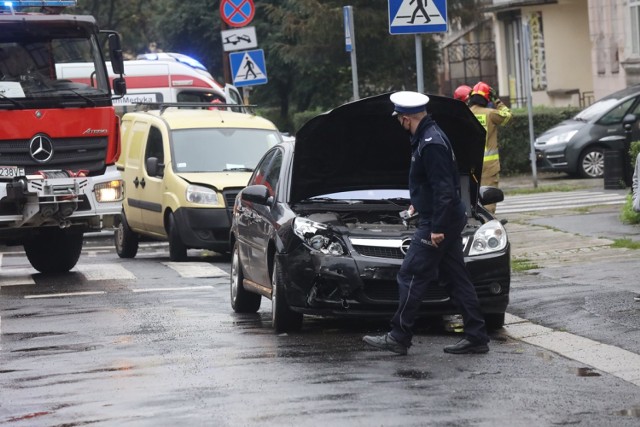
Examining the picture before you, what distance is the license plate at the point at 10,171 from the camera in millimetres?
15711

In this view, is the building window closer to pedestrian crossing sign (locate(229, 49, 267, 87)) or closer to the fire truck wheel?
pedestrian crossing sign (locate(229, 49, 267, 87))

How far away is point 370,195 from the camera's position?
467 inches

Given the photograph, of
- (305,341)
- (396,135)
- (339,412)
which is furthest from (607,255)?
(339,412)

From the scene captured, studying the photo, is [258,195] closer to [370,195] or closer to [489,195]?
[370,195]

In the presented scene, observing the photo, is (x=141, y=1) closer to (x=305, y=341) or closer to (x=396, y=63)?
(x=396, y=63)

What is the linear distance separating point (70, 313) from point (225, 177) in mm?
5697

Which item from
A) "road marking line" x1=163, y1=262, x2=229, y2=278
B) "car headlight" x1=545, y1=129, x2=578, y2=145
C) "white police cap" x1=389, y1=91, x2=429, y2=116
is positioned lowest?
"road marking line" x1=163, y1=262, x2=229, y2=278

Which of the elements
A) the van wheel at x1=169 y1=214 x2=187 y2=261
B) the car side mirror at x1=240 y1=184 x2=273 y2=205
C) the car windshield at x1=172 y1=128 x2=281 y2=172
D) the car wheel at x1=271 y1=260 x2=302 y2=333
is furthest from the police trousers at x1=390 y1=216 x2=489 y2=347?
the car windshield at x1=172 y1=128 x2=281 y2=172

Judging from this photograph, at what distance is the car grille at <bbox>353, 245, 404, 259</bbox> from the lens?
10.6 meters

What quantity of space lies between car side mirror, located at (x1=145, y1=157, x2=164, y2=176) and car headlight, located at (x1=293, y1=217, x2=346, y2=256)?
8.11 m

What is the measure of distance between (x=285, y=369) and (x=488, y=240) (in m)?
2.33

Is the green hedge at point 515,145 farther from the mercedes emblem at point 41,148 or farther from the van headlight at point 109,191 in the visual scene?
the mercedes emblem at point 41,148

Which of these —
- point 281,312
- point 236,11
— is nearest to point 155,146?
point 236,11

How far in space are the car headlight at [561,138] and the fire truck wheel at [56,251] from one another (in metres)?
12.1
